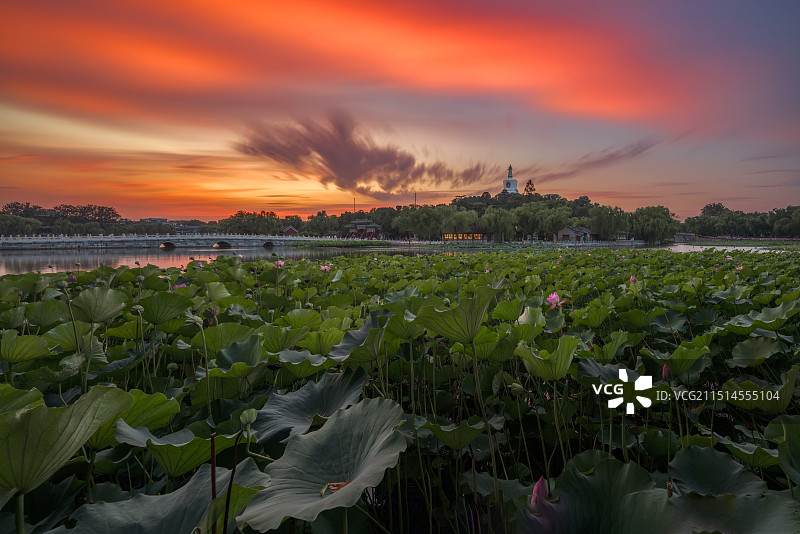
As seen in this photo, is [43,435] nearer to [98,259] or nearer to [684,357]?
[684,357]

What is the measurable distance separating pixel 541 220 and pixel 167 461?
67523mm

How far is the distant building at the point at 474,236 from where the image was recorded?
211 feet

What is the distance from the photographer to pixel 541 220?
64.1m

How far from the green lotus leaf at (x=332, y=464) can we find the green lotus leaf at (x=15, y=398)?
59 centimetres

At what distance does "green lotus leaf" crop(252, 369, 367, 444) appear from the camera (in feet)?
3.98

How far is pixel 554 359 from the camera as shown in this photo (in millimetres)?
1364

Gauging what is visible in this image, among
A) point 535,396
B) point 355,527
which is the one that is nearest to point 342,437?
point 355,527

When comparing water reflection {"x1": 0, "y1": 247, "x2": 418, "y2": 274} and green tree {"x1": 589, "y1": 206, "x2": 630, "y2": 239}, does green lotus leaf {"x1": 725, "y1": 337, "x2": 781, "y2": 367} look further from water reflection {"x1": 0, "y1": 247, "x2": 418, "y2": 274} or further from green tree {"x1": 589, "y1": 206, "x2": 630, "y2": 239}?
green tree {"x1": 589, "y1": 206, "x2": 630, "y2": 239}

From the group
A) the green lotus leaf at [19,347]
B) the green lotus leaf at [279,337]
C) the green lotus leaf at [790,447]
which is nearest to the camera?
the green lotus leaf at [790,447]

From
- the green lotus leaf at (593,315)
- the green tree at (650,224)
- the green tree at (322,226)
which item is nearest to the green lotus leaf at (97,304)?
the green lotus leaf at (593,315)

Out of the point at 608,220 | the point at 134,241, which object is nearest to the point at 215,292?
the point at 134,241

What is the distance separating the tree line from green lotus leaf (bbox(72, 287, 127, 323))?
58.5 metres

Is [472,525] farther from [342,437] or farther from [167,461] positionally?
[167,461]

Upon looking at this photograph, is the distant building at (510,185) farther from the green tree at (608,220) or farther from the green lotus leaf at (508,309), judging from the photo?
the green lotus leaf at (508,309)
